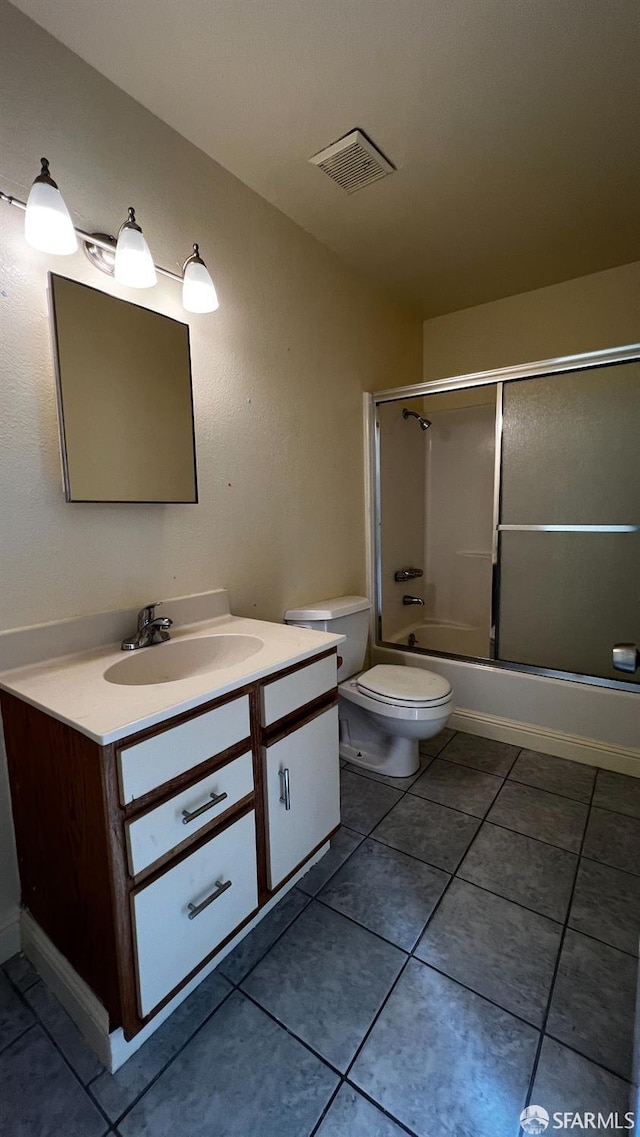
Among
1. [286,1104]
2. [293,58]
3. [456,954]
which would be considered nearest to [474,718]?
[456,954]

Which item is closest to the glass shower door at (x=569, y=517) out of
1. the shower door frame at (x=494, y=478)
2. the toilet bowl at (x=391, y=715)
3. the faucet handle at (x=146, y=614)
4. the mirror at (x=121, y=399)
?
the shower door frame at (x=494, y=478)

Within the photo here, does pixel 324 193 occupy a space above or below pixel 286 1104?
above

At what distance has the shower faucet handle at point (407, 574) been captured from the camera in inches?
108

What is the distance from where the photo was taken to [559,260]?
2248 mm

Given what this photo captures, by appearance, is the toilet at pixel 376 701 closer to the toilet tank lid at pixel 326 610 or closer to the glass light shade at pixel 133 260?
the toilet tank lid at pixel 326 610

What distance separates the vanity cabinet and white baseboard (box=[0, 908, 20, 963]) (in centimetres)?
5

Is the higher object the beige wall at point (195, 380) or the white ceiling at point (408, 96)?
the white ceiling at point (408, 96)

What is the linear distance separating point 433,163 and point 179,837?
2193 mm

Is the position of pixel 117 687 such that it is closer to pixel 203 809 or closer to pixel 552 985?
pixel 203 809

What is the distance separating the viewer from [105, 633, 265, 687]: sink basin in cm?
124

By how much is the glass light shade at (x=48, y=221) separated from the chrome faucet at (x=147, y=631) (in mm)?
924

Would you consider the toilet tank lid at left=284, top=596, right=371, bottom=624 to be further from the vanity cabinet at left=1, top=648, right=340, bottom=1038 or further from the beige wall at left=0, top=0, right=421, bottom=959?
the vanity cabinet at left=1, top=648, right=340, bottom=1038

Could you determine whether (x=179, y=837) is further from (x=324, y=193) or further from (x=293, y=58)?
(x=324, y=193)

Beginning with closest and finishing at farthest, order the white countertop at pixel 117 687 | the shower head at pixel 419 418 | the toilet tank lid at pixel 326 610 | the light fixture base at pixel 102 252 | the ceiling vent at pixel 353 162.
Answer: the white countertop at pixel 117 687
the light fixture base at pixel 102 252
the ceiling vent at pixel 353 162
the toilet tank lid at pixel 326 610
the shower head at pixel 419 418
